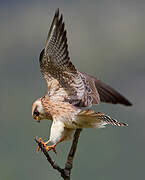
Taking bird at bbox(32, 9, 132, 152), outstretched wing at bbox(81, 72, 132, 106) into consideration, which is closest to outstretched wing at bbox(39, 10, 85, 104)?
bird at bbox(32, 9, 132, 152)

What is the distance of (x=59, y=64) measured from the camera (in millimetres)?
6621

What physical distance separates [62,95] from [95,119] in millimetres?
625

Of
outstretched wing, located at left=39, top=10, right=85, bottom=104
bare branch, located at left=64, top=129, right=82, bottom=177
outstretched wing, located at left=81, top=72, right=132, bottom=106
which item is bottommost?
bare branch, located at left=64, top=129, right=82, bottom=177

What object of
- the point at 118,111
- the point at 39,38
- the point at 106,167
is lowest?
the point at 106,167

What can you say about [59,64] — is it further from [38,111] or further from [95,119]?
[95,119]

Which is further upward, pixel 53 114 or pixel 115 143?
pixel 53 114

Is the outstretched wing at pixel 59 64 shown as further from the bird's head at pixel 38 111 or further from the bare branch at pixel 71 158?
the bare branch at pixel 71 158

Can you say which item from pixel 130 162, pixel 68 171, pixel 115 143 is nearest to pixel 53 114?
pixel 68 171

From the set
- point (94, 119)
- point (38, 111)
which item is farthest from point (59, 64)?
point (94, 119)

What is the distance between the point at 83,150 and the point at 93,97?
1934 centimetres

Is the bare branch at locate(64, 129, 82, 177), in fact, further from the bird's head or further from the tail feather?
the bird's head

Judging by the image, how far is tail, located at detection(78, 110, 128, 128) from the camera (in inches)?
249

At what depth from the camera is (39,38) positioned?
47.6m

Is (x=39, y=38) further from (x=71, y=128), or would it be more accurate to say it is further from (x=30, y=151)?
(x=71, y=128)
